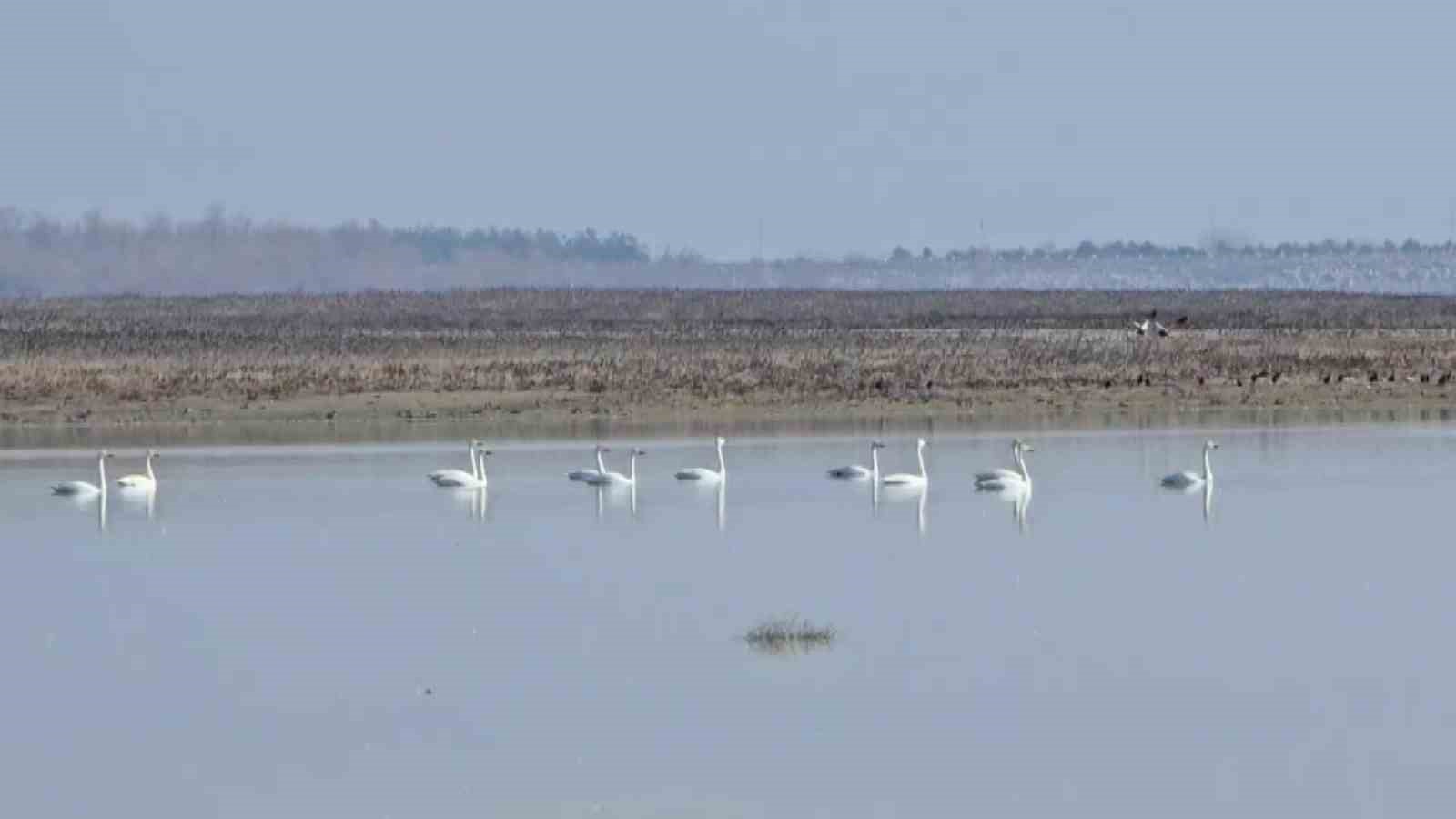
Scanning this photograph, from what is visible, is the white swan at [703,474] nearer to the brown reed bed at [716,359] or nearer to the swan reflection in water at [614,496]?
the swan reflection in water at [614,496]

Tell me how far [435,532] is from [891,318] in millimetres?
45241

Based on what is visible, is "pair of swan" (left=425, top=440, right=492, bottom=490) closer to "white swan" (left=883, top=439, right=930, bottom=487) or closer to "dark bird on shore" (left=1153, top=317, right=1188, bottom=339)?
"white swan" (left=883, top=439, right=930, bottom=487)

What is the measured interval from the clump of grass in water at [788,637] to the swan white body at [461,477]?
10746 mm

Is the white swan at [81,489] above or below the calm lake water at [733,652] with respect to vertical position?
below

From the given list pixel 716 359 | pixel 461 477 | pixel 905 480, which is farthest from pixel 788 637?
pixel 716 359

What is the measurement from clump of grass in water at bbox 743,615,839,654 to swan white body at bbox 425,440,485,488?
10.7m

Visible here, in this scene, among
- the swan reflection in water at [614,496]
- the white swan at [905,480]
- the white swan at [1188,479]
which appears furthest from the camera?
the white swan at [905,480]

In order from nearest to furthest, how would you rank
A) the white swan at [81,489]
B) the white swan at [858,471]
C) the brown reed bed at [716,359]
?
1. the white swan at [81,489]
2. the white swan at [858,471]
3. the brown reed bed at [716,359]

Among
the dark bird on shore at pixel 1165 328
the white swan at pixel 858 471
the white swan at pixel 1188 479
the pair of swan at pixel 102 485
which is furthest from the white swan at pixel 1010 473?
the dark bird on shore at pixel 1165 328

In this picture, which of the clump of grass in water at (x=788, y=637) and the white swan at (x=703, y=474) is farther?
the white swan at (x=703, y=474)

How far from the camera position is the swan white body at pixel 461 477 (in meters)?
28.4

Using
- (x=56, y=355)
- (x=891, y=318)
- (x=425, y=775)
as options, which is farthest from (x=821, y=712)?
(x=891, y=318)

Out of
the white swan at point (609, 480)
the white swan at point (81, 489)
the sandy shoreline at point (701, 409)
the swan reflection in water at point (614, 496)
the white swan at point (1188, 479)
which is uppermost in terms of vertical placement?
the white swan at point (1188, 479)

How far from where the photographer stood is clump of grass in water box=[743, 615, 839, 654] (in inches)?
674
